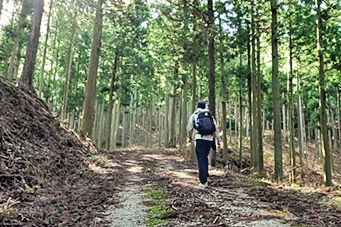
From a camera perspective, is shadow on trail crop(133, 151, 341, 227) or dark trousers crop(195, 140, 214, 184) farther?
dark trousers crop(195, 140, 214, 184)

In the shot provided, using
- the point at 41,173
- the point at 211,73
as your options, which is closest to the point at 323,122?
the point at 211,73

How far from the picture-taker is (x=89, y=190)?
5.84 meters

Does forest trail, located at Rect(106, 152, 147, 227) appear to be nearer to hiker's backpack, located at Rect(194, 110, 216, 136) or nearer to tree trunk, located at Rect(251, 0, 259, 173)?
hiker's backpack, located at Rect(194, 110, 216, 136)

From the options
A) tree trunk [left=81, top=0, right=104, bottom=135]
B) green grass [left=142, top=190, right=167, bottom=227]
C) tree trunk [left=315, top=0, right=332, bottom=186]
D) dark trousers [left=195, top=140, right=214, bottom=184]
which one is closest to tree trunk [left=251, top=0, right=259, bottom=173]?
tree trunk [left=315, top=0, right=332, bottom=186]

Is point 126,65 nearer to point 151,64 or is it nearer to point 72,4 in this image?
point 151,64

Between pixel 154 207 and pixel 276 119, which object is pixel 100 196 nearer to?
pixel 154 207

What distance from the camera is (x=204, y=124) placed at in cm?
630

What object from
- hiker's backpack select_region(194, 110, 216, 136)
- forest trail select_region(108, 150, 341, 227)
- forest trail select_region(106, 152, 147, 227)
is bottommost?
forest trail select_region(106, 152, 147, 227)

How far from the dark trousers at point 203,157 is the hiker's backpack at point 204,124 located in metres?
0.23

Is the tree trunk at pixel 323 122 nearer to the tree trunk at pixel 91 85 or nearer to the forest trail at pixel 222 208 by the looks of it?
the forest trail at pixel 222 208

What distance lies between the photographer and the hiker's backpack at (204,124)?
20.6ft

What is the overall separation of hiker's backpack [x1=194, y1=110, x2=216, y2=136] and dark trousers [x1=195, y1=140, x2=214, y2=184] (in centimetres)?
23

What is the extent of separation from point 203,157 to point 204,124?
0.77 metres

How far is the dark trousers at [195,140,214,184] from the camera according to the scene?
6188 millimetres
